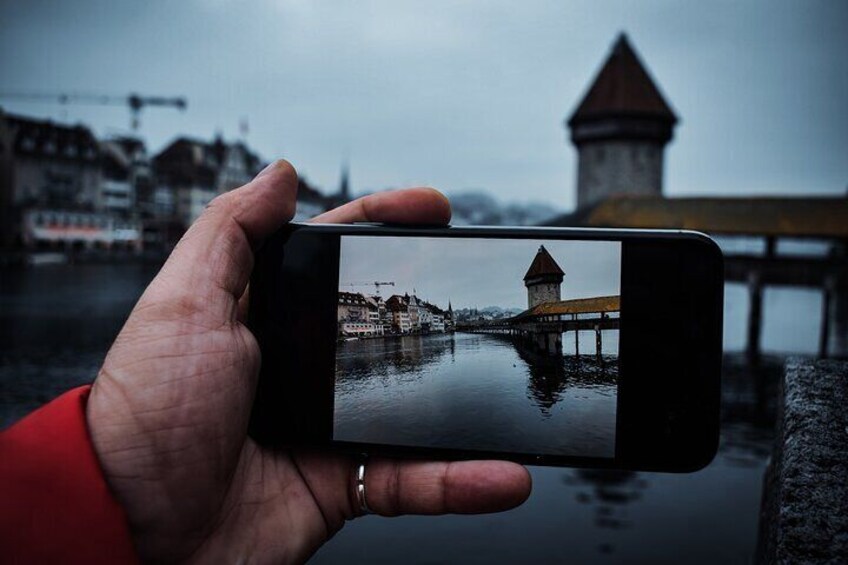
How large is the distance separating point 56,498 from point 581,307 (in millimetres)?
973

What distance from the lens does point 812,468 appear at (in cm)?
112

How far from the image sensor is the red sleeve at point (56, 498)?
3.29ft

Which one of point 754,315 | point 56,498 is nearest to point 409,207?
point 56,498

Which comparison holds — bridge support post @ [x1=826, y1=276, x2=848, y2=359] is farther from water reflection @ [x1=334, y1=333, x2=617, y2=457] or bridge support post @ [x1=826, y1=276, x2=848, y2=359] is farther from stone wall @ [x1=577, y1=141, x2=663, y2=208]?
water reflection @ [x1=334, y1=333, x2=617, y2=457]

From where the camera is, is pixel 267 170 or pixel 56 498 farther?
pixel 267 170

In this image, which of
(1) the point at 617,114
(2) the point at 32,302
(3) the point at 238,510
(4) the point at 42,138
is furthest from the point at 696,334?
(4) the point at 42,138

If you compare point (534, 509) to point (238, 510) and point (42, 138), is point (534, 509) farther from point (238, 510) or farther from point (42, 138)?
point (42, 138)

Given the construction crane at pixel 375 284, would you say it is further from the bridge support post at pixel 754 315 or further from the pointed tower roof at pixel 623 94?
the pointed tower roof at pixel 623 94

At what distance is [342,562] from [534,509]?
13.6ft

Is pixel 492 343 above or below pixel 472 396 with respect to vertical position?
above

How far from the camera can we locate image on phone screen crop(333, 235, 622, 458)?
1396mm

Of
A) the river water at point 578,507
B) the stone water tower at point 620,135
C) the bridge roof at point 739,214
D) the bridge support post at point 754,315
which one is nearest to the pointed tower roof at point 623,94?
the stone water tower at point 620,135

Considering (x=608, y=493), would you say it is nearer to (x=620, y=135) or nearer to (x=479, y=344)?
(x=479, y=344)

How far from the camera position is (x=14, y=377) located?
601 inches
